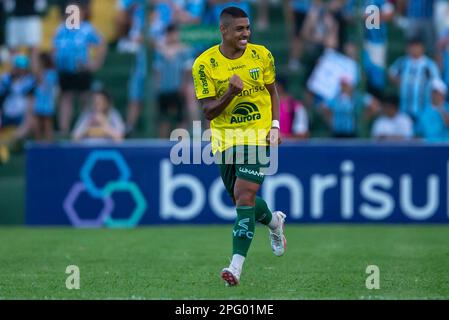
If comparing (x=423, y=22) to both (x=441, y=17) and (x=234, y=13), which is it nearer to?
(x=441, y=17)

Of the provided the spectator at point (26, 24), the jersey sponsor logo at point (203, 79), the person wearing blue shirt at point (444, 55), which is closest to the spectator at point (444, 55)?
the person wearing blue shirt at point (444, 55)

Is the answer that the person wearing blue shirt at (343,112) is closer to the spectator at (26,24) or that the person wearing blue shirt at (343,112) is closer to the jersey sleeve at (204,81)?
the spectator at (26,24)

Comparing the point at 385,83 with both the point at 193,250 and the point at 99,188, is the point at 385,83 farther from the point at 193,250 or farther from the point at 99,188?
the point at 193,250

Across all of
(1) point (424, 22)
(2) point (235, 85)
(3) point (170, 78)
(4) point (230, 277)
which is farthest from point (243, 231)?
(1) point (424, 22)

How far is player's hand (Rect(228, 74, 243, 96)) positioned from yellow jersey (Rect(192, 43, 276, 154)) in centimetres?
38

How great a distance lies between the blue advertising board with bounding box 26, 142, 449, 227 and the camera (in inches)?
616

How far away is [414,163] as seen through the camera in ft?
51.5

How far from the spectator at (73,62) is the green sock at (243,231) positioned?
336 inches

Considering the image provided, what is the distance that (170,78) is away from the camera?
1742 cm

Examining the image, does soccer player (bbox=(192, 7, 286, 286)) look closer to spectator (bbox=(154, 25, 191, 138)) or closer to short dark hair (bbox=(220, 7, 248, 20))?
short dark hair (bbox=(220, 7, 248, 20))

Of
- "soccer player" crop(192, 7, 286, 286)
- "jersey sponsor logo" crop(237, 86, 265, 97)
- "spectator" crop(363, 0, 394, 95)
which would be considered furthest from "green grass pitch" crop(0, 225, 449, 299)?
"spectator" crop(363, 0, 394, 95)

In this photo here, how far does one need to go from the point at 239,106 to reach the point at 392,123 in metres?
7.46

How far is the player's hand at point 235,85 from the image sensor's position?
9148 millimetres
